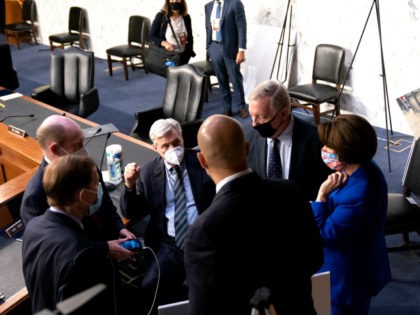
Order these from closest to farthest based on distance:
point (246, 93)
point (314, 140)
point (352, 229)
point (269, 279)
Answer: point (269, 279)
point (352, 229)
point (314, 140)
point (246, 93)

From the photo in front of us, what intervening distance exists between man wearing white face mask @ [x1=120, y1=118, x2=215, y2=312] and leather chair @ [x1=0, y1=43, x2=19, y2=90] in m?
3.50

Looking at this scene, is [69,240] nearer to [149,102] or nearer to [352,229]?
[352,229]

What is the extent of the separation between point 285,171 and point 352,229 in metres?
0.66

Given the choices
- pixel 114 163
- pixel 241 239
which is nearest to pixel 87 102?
pixel 114 163

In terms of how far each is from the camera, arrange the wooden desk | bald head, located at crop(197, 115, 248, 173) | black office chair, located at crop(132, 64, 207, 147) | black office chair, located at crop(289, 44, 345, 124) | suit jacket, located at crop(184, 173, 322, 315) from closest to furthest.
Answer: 1. suit jacket, located at crop(184, 173, 322, 315)
2. bald head, located at crop(197, 115, 248, 173)
3. the wooden desk
4. black office chair, located at crop(132, 64, 207, 147)
5. black office chair, located at crop(289, 44, 345, 124)

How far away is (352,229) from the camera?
6.55ft

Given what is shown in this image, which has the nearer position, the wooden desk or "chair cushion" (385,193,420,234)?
the wooden desk

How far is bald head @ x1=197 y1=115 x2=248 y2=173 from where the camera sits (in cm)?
157

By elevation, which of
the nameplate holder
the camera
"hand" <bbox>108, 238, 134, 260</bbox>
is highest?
"hand" <bbox>108, 238, 134, 260</bbox>

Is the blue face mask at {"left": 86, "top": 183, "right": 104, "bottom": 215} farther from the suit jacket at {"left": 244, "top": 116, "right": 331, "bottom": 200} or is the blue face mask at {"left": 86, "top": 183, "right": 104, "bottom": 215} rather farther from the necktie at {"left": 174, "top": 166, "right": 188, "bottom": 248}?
the suit jacket at {"left": 244, "top": 116, "right": 331, "bottom": 200}

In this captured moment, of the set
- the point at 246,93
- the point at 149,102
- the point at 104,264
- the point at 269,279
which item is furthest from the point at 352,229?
the point at 149,102

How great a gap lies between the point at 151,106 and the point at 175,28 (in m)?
1.25

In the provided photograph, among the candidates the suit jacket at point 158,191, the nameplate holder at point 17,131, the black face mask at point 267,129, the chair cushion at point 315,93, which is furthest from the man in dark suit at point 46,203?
the chair cushion at point 315,93

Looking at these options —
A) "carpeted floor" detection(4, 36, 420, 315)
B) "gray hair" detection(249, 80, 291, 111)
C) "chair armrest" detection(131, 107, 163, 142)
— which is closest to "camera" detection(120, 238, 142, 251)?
"gray hair" detection(249, 80, 291, 111)
